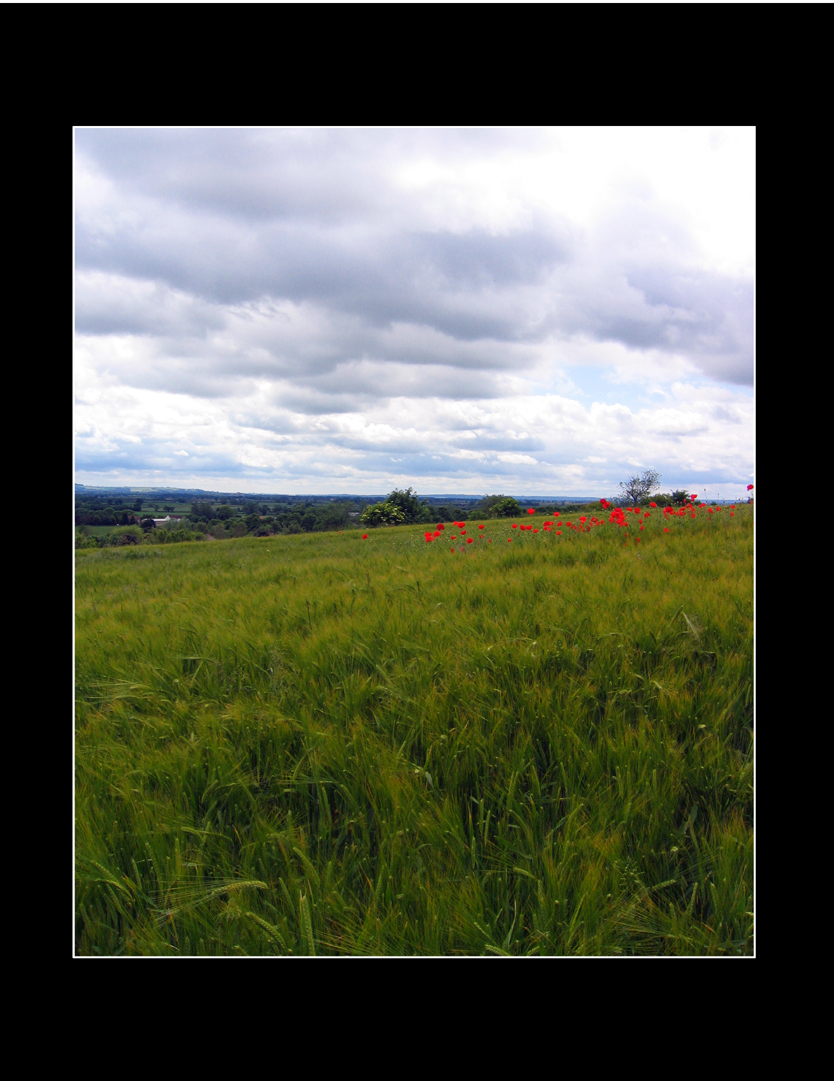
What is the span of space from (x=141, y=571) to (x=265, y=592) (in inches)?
171

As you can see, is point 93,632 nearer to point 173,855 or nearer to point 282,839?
point 173,855

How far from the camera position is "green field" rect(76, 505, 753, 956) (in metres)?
1.35

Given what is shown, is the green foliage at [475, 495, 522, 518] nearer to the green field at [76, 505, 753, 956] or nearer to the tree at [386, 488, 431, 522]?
the tree at [386, 488, 431, 522]

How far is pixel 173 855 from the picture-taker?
1.59m

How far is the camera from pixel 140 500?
5012mm

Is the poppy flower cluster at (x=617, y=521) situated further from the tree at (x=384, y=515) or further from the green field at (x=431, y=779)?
the tree at (x=384, y=515)

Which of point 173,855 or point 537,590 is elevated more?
point 537,590

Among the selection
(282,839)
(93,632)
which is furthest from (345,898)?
(93,632)

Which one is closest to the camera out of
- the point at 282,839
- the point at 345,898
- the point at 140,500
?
the point at 345,898

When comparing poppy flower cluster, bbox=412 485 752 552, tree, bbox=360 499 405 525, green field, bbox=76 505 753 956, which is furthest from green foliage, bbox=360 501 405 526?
green field, bbox=76 505 753 956
